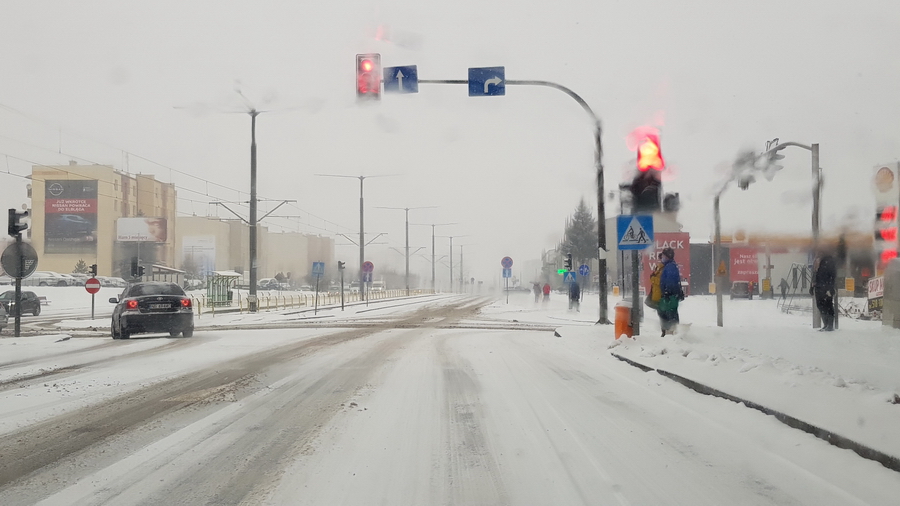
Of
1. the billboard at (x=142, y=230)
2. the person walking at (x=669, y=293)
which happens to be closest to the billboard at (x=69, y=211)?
the billboard at (x=142, y=230)

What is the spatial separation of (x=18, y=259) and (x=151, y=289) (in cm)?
341

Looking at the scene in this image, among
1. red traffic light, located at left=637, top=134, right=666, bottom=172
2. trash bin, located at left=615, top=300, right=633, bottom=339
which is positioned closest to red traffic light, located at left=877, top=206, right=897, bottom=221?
red traffic light, located at left=637, top=134, right=666, bottom=172

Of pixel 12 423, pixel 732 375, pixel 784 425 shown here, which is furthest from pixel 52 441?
pixel 732 375

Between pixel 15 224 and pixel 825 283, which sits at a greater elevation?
pixel 15 224

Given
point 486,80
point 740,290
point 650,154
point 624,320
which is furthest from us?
point 740,290

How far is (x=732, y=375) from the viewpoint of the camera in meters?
8.88

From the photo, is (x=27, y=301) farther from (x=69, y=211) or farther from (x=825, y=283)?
(x=69, y=211)

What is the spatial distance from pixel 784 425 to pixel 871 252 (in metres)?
9.47

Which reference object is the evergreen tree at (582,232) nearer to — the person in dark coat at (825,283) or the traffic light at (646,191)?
the person in dark coat at (825,283)

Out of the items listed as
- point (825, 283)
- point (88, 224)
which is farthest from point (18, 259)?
point (88, 224)

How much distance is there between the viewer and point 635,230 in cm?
1359

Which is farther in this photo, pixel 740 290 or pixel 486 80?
pixel 740 290

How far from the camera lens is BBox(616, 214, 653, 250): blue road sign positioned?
1349cm

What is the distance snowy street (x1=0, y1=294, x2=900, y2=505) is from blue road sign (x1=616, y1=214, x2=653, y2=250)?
2.54 meters
